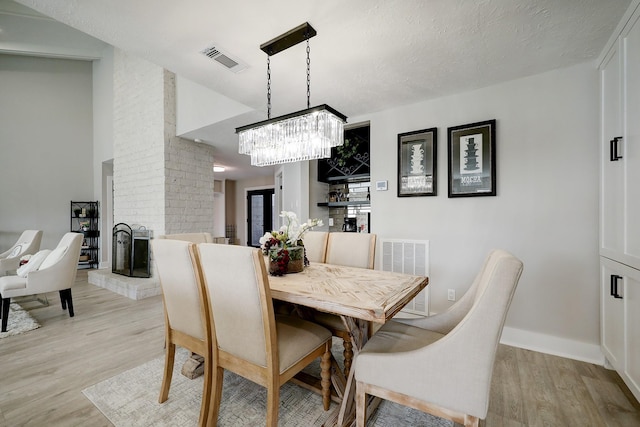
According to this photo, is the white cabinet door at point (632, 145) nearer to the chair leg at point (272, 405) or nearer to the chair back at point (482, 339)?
the chair back at point (482, 339)

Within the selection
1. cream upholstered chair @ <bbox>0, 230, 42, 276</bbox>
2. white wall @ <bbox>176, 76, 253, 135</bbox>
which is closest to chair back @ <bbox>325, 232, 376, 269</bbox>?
white wall @ <bbox>176, 76, 253, 135</bbox>

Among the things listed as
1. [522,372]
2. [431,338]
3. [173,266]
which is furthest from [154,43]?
[522,372]

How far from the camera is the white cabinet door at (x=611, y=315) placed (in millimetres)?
1697

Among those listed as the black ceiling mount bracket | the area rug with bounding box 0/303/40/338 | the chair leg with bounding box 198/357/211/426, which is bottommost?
the area rug with bounding box 0/303/40/338

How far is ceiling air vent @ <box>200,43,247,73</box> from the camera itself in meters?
1.98

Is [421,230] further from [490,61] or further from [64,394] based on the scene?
[64,394]

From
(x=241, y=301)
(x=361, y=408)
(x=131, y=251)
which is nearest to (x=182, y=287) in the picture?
(x=241, y=301)

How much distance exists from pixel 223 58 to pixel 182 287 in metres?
1.72

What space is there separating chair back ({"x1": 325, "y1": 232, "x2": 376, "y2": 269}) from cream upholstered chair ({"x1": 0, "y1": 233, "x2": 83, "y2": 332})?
9.62 ft

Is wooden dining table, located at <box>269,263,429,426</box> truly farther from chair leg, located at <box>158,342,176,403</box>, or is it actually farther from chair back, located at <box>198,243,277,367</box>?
chair leg, located at <box>158,342,176,403</box>

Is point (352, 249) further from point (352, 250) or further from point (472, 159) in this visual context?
point (472, 159)

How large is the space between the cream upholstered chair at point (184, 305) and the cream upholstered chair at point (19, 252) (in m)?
3.90

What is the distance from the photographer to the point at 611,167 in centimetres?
185

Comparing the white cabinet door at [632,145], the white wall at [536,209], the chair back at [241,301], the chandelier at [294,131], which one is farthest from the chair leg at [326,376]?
the white cabinet door at [632,145]
